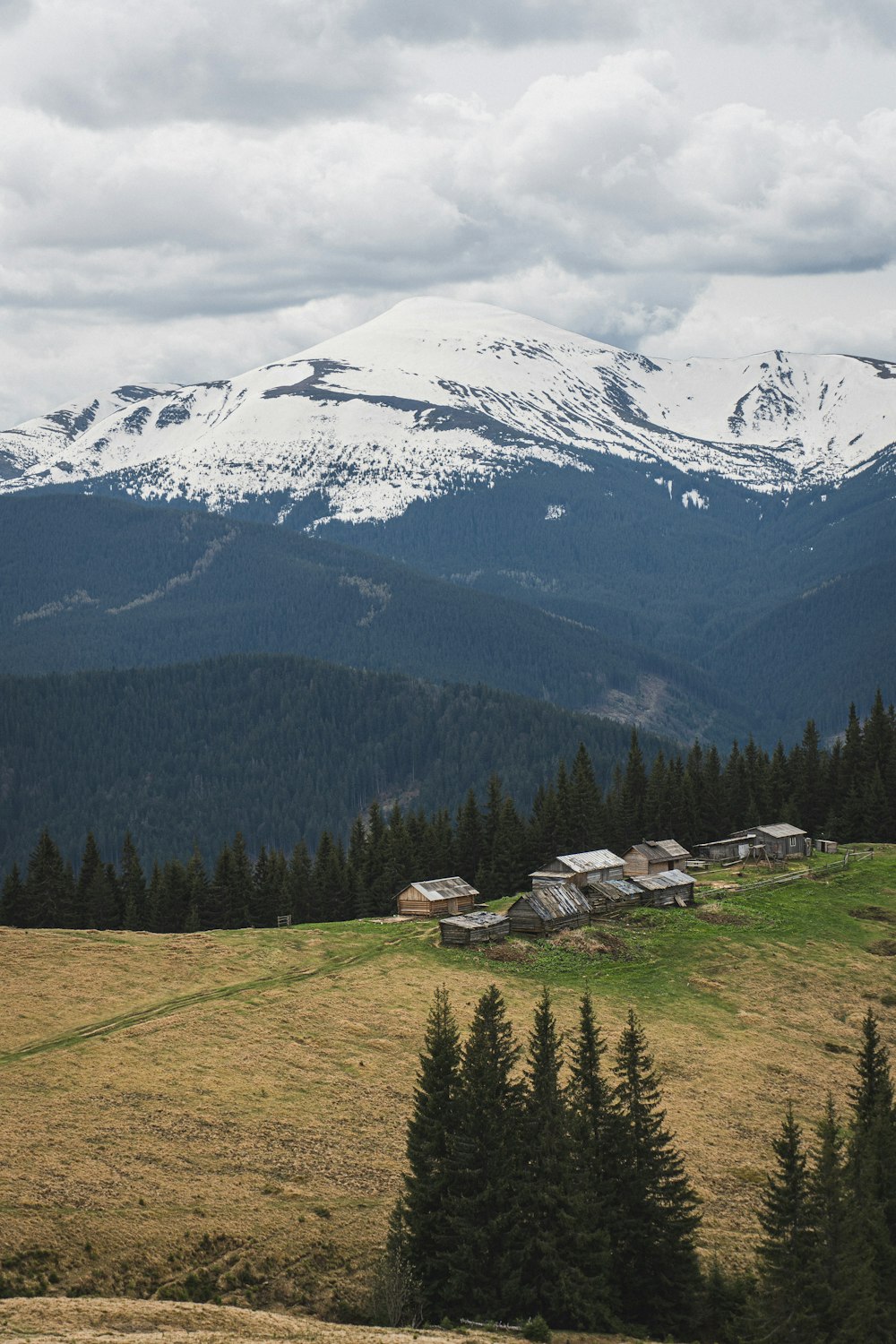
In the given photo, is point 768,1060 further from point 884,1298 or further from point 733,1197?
point 884,1298

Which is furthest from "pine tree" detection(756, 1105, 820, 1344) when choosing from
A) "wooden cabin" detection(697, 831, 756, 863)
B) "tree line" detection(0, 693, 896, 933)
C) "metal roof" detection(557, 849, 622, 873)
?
"wooden cabin" detection(697, 831, 756, 863)

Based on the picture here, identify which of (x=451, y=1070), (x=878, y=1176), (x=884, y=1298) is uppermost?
(x=451, y=1070)

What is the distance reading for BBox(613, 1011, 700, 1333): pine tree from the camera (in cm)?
5088

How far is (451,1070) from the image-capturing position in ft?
176

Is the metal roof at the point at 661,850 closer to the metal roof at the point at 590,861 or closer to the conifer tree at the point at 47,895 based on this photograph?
the metal roof at the point at 590,861

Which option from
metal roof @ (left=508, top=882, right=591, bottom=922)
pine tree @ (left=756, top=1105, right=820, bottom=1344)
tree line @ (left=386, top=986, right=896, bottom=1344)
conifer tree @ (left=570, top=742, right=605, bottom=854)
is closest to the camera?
pine tree @ (left=756, top=1105, right=820, bottom=1344)

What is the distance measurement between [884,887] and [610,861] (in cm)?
2348

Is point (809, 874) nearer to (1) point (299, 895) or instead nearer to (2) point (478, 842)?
(2) point (478, 842)

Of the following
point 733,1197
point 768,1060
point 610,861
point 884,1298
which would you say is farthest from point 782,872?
point 884,1298

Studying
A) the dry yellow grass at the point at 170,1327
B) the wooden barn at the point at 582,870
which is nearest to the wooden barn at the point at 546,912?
the wooden barn at the point at 582,870

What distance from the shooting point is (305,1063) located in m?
70.7

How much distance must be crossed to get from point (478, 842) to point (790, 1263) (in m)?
85.9

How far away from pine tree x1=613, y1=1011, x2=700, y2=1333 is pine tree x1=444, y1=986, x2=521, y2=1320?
177 inches

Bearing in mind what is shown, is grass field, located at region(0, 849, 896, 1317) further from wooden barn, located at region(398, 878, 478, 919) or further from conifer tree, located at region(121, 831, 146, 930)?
conifer tree, located at region(121, 831, 146, 930)
